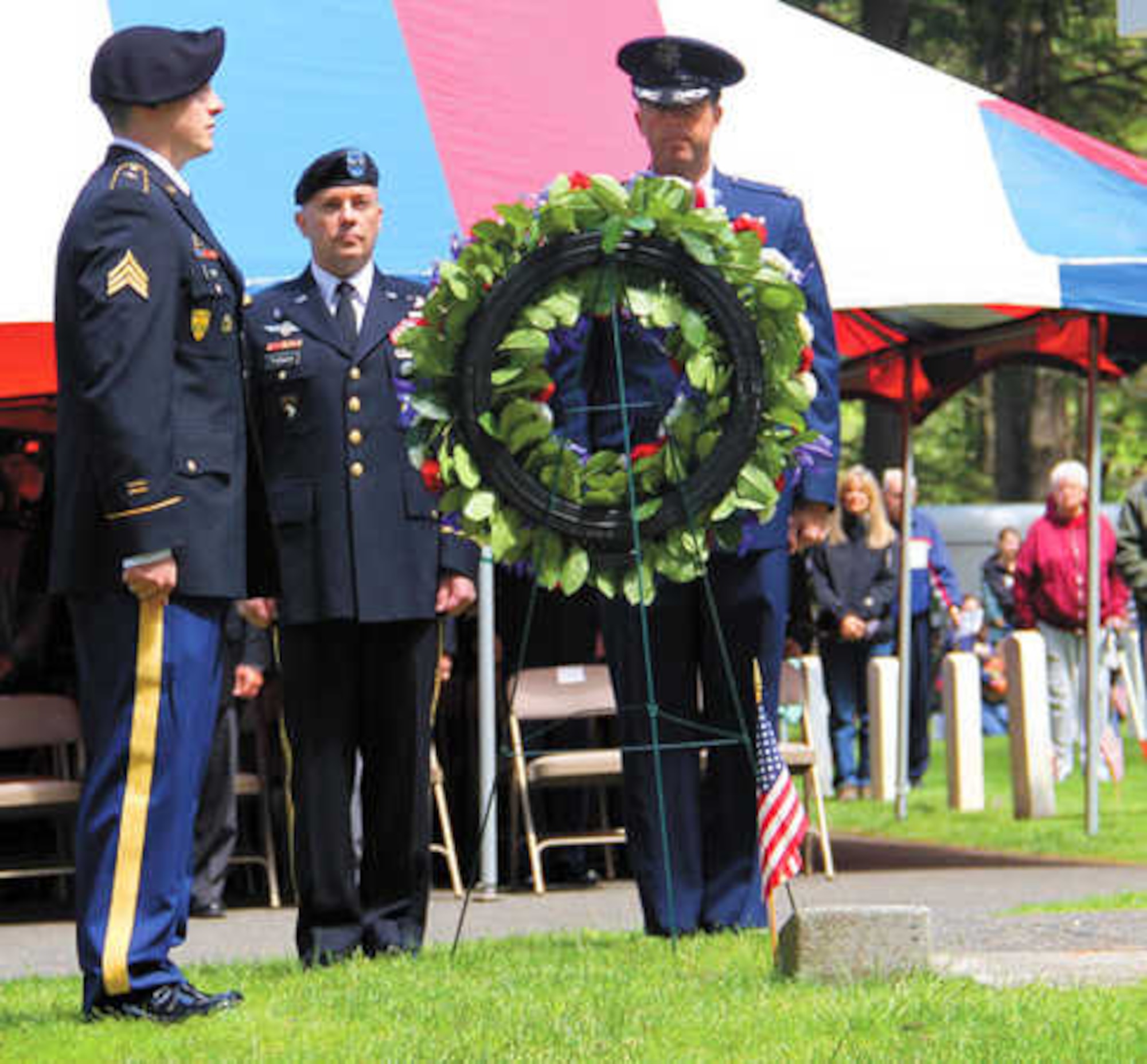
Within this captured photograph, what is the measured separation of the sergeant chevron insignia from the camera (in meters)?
5.54

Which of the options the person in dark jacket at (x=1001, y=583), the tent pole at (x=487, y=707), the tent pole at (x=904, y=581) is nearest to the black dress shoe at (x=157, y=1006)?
the tent pole at (x=487, y=707)

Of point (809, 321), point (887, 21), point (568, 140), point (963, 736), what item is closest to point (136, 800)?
point (809, 321)

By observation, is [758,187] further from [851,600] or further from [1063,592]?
[1063,592]

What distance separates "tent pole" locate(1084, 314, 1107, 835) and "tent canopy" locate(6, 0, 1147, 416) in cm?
37

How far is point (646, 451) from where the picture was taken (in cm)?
661

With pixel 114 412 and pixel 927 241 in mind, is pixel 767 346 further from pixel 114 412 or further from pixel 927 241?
pixel 927 241

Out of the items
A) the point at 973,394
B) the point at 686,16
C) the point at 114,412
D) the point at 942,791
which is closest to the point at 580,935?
the point at 114,412

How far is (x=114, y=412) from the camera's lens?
18.0 feet

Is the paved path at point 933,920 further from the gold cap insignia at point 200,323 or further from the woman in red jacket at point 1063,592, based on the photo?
the woman in red jacket at point 1063,592

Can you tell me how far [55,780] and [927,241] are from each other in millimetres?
4165

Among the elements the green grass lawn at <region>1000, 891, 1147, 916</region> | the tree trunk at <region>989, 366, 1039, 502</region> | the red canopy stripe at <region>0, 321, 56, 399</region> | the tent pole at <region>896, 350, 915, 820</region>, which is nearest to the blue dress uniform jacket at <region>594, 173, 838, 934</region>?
the green grass lawn at <region>1000, 891, 1147, 916</region>

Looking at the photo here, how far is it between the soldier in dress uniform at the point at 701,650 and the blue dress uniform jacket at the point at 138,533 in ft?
5.01

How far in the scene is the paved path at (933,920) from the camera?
261 inches

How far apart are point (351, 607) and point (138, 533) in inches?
50.9
